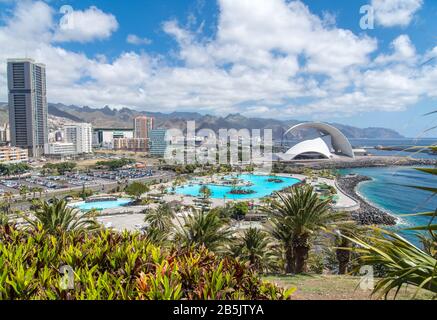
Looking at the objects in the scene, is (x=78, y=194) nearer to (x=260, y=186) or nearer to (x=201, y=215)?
(x=260, y=186)

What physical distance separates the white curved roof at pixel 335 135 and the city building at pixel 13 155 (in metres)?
51.8

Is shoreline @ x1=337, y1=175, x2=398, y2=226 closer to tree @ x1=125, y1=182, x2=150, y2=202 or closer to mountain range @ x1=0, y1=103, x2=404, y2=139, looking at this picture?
tree @ x1=125, y1=182, x2=150, y2=202

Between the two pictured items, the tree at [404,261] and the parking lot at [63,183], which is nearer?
the tree at [404,261]

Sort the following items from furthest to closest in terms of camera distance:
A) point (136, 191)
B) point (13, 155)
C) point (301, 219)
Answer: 1. point (13, 155)
2. point (136, 191)
3. point (301, 219)

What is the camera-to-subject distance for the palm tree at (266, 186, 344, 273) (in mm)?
6367

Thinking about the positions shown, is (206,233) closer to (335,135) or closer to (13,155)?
(13,155)

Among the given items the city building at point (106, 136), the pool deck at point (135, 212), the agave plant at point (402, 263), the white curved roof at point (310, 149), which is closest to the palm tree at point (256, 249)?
the agave plant at point (402, 263)

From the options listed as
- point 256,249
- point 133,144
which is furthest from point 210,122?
point 256,249

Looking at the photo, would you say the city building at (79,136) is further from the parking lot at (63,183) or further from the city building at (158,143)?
the parking lot at (63,183)

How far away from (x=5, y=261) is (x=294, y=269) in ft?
19.3

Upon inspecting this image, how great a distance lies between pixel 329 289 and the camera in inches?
171

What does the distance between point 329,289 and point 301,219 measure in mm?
2163

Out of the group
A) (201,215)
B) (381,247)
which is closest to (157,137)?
(201,215)

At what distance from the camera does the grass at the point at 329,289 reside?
148 inches
